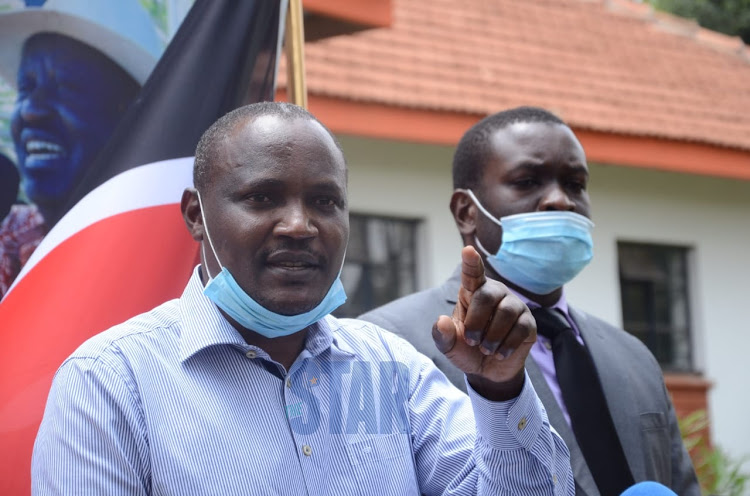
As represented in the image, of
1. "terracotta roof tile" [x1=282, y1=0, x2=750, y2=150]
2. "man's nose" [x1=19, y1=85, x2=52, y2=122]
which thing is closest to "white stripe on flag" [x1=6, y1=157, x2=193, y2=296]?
"man's nose" [x1=19, y1=85, x2=52, y2=122]

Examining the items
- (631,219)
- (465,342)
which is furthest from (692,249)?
(465,342)

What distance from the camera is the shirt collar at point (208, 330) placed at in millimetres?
2193

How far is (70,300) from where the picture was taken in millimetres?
3031

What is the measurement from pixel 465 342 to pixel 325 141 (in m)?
0.59

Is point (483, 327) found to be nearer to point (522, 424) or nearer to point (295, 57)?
point (522, 424)

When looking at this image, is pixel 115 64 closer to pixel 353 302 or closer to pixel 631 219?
pixel 353 302

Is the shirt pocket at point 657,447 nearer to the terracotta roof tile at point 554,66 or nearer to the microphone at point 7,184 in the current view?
the microphone at point 7,184

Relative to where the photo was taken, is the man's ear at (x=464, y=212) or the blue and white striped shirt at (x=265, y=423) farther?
the man's ear at (x=464, y=212)

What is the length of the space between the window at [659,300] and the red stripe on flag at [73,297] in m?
7.55

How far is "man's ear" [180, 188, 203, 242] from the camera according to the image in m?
2.45

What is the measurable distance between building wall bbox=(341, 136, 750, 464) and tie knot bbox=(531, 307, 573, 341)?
5161mm

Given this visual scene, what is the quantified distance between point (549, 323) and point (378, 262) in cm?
548

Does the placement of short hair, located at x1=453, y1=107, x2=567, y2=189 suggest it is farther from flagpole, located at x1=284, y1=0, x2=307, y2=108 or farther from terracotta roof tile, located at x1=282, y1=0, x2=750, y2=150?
terracotta roof tile, located at x1=282, y1=0, x2=750, y2=150

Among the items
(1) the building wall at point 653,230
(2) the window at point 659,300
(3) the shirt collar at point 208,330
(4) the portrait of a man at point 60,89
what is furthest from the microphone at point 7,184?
(2) the window at point 659,300
